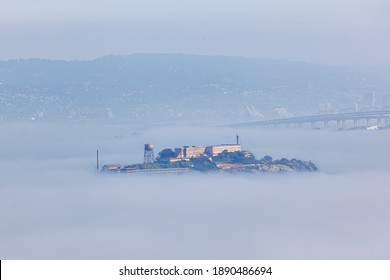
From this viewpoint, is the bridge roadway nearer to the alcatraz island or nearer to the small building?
the small building

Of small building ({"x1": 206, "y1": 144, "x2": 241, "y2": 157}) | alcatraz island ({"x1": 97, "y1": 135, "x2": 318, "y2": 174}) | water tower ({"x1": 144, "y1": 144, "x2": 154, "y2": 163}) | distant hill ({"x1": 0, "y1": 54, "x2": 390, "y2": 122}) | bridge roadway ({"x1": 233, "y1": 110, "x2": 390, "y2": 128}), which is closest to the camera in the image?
alcatraz island ({"x1": 97, "y1": 135, "x2": 318, "y2": 174})

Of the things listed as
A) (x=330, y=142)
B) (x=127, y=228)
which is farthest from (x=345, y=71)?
(x=127, y=228)

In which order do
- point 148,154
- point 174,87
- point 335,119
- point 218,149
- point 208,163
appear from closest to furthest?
point 208,163
point 218,149
point 148,154
point 335,119
point 174,87

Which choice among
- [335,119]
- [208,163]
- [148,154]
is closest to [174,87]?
[335,119]

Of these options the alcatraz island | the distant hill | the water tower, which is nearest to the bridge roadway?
the distant hill

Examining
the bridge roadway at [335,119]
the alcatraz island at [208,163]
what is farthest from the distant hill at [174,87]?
the alcatraz island at [208,163]

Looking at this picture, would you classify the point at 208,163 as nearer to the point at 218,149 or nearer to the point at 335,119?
the point at 218,149
